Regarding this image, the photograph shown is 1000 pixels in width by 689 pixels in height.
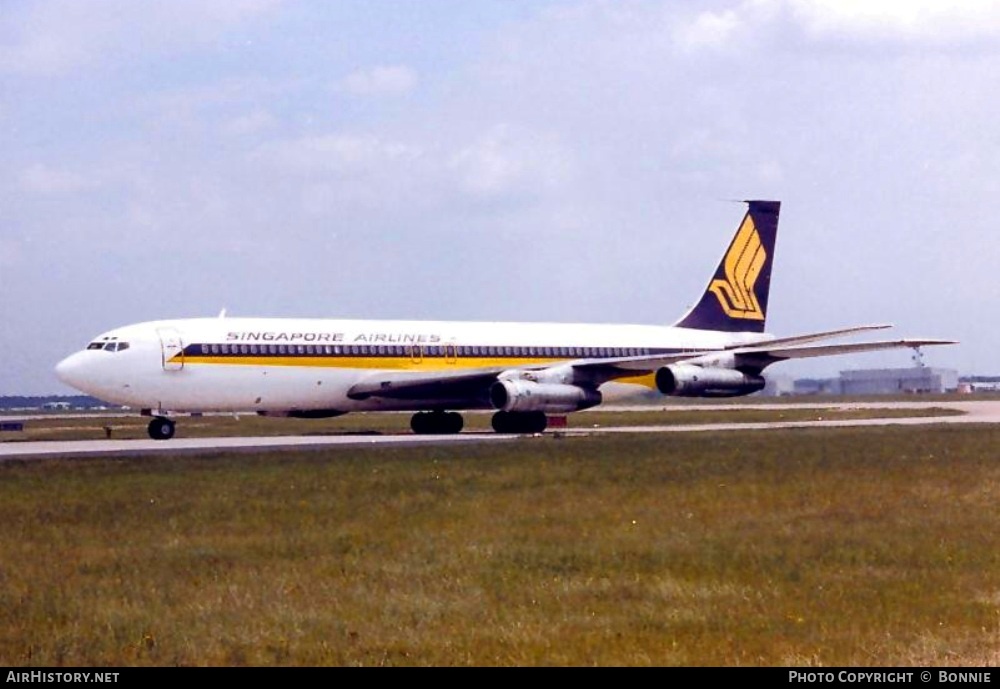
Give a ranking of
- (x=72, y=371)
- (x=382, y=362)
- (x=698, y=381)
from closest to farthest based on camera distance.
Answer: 1. (x=72, y=371)
2. (x=382, y=362)
3. (x=698, y=381)

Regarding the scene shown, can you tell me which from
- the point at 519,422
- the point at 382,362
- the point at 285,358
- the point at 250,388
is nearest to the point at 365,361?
the point at 382,362

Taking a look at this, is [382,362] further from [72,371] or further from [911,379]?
[911,379]

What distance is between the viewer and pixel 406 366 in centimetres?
4331

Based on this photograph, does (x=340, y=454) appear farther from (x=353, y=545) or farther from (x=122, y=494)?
(x=353, y=545)

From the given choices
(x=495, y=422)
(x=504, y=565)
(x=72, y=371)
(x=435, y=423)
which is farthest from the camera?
(x=435, y=423)

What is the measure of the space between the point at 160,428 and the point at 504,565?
27323 millimetres

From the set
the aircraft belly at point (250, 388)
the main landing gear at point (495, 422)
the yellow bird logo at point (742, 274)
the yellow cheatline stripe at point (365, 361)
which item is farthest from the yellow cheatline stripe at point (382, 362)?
the yellow bird logo at point (742, 274)

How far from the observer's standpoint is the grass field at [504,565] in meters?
10.5

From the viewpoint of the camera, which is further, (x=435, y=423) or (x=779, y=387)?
(x=779, y=387)

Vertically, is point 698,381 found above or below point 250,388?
below

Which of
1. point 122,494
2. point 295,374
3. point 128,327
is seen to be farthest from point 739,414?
point 122,494

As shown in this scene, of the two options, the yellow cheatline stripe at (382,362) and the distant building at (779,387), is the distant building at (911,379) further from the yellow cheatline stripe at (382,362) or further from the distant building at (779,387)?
the yellow cheatline stripe at (382,362)

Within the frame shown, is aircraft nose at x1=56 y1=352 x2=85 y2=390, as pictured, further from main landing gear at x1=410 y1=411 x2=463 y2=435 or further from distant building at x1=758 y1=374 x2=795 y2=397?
distant building at x1=758 y1=374 x2=795 y2=397
